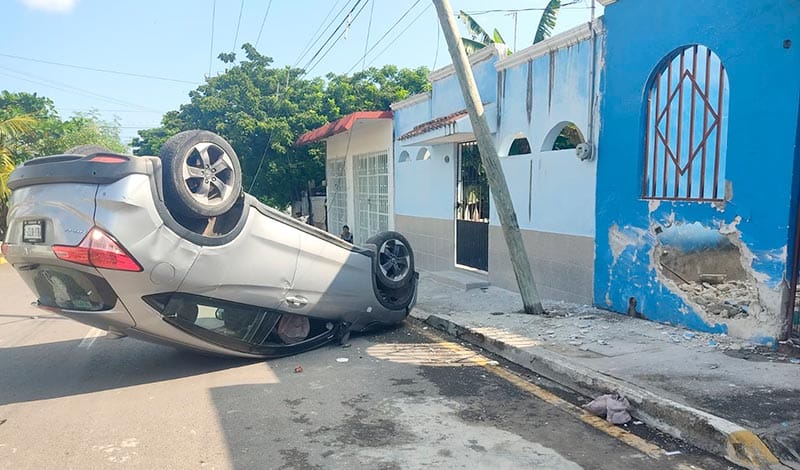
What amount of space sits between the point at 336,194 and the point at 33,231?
15.7 meters

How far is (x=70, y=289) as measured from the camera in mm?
4992

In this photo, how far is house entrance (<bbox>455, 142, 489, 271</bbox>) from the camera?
11180mm

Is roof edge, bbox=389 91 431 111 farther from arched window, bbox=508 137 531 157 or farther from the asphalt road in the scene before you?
the asphalt road

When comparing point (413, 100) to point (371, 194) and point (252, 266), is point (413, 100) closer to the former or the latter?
point (371, 194)

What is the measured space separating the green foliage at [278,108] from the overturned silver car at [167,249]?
1510 cm

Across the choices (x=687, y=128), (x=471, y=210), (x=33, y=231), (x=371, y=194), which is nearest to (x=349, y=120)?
(x=371, y=194)

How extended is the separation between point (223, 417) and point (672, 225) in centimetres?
529

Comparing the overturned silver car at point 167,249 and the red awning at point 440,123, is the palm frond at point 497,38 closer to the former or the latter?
the red awning at point 440,123

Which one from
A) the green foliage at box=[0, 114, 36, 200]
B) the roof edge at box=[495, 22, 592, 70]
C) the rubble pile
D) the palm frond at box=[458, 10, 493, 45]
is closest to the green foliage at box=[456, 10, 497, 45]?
the palm frond at box=[458, 10, 493, 45]

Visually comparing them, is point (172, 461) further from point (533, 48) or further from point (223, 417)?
point (533, 48)

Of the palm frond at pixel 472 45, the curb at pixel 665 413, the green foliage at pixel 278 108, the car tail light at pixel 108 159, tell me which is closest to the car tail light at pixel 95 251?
the car tail light at pixel 108 159

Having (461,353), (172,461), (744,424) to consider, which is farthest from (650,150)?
(172,461)

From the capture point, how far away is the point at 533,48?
29.6 ft

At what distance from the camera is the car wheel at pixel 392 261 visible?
7102 mm
